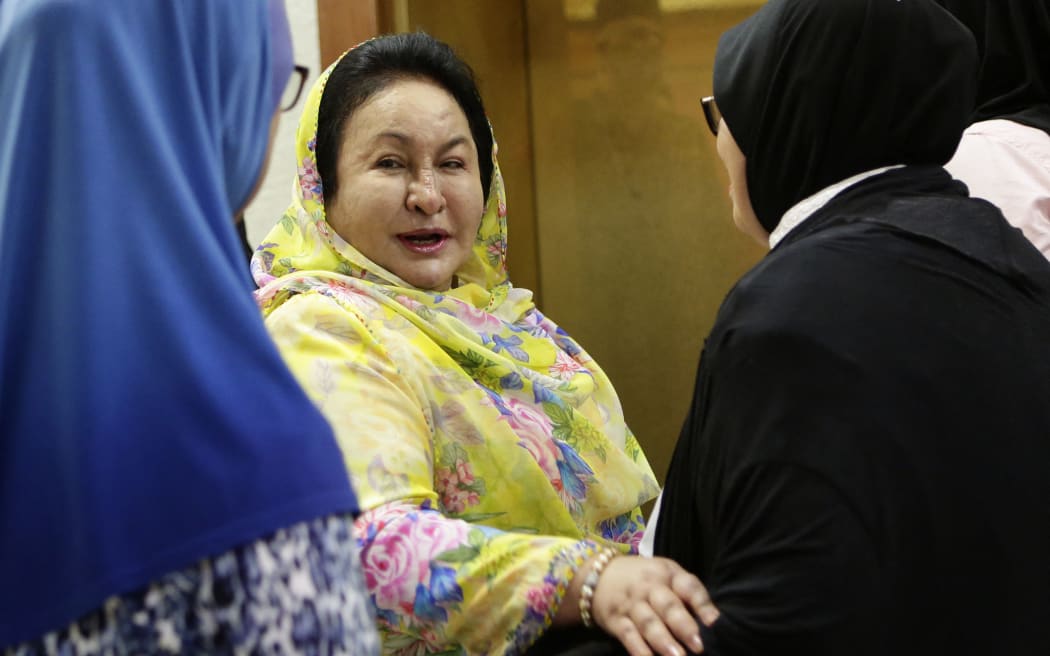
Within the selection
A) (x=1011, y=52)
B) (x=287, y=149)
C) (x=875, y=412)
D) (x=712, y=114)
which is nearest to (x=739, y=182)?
(x=712, y=114)

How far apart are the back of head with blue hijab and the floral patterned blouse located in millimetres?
532

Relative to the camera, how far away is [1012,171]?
1791mm

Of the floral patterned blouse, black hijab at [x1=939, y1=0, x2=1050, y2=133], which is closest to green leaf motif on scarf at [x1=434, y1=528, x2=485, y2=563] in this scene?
the floral patterned blouse

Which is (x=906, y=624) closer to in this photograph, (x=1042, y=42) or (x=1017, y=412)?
(x=1017, y=412)

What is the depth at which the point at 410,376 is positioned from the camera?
1.64m

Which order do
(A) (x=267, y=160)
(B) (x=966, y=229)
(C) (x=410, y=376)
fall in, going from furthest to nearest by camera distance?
1. (C) (x=410, y=376)
2. (B) (x=966, y=229)
3. (A) (x=267, y=160)

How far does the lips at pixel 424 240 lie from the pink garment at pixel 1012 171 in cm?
84

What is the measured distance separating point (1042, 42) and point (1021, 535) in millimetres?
1141

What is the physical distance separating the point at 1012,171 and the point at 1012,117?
6.7 inches

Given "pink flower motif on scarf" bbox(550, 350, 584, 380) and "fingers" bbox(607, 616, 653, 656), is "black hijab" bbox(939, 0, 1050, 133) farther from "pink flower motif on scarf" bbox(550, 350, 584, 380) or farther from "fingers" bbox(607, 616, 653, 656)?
"fingers" bbox(607, 616, 653, 656)

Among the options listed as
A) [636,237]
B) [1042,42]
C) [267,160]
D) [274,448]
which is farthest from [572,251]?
[274,448]

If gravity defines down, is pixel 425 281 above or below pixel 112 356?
below

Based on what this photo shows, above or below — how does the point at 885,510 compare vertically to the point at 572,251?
above

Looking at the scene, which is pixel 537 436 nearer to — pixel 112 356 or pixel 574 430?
pixel 574 430
